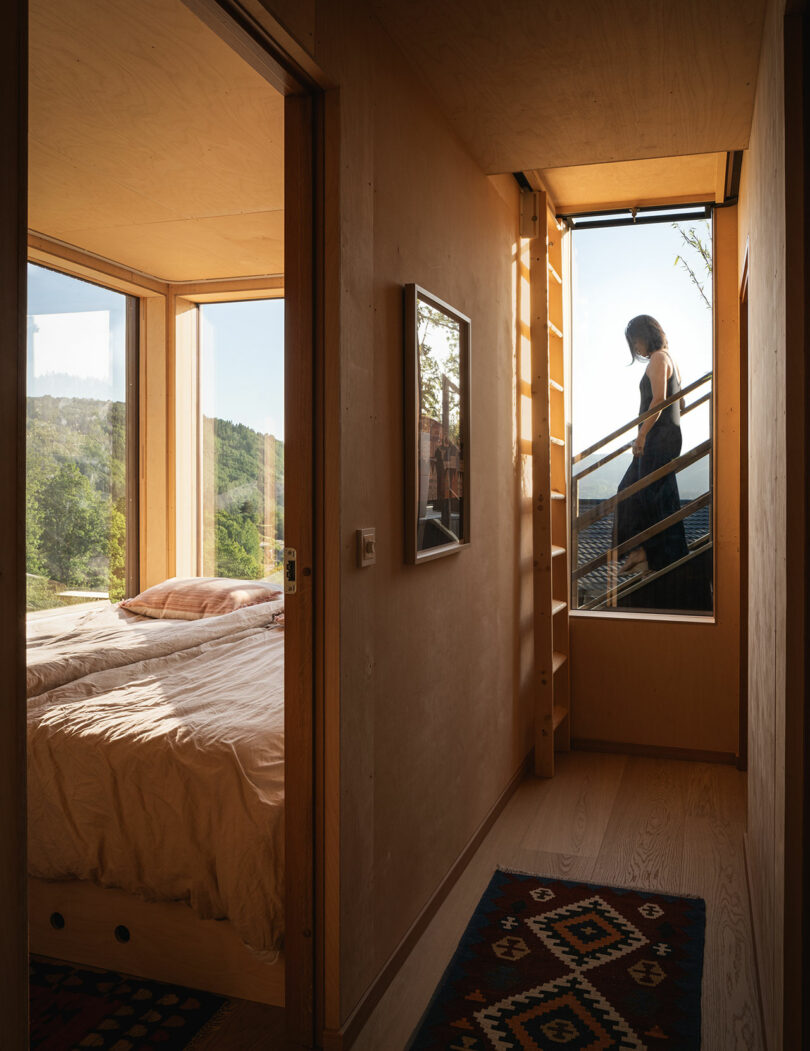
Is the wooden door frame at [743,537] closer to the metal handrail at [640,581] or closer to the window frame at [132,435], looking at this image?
the metal handrail at [640,581]

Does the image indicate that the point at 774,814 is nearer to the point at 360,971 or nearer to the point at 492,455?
the point at 360,971

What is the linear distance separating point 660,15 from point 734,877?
2.60 meters

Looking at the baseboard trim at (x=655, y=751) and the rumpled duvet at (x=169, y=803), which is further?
the baseboard trim at (x=655, y=751)

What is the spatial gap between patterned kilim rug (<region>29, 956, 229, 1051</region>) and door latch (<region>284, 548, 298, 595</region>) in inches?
41.8

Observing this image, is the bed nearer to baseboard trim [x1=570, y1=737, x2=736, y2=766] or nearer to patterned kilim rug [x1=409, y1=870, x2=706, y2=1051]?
patterned kilim rug [x1=409, y1=870, x2=706, y2=1051]

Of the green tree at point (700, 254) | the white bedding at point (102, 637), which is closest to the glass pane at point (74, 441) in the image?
the white bedding at point (102, 637)

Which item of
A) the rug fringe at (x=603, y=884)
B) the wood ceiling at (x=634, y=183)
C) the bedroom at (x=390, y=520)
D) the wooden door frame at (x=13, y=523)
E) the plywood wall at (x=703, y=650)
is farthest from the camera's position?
the plywood wall at (x=703, y=650)

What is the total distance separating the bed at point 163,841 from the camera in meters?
2.11

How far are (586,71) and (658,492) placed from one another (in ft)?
7.73

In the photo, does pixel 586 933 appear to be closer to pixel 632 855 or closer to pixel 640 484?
pixel 632 855

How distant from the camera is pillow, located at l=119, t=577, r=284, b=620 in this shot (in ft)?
13.2

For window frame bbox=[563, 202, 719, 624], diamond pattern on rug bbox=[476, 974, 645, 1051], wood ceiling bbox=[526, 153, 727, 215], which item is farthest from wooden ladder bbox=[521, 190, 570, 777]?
diamond pattern on rug bbox=[476, 974, 645, 1051]

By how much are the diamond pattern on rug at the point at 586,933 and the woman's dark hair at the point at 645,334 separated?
106 inches

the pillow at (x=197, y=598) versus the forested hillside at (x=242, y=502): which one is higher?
the forested hillside at (x=242, y=502)
